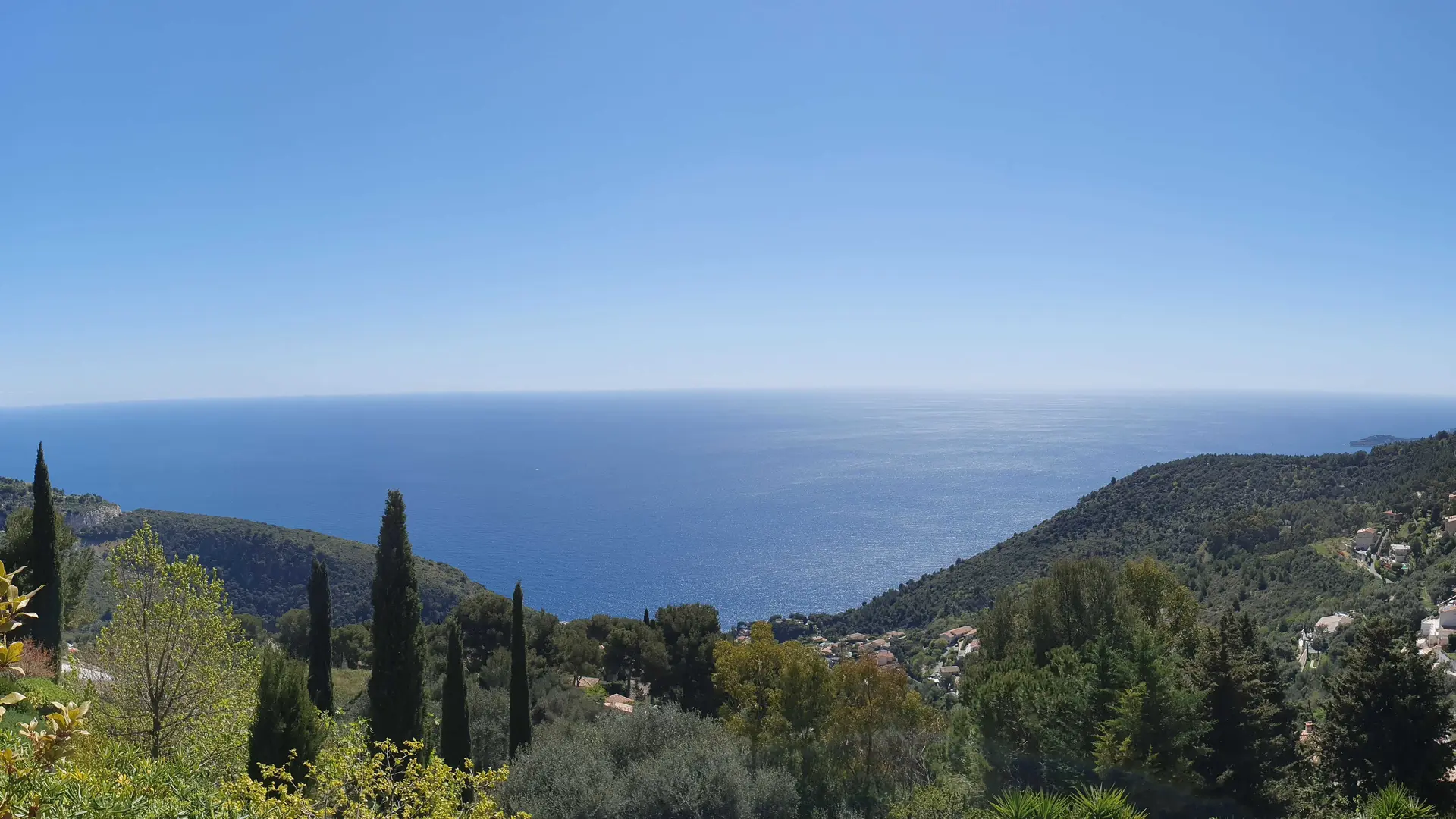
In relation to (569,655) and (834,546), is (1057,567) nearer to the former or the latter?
(569,655)

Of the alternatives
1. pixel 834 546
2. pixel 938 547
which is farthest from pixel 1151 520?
pixel 834 546

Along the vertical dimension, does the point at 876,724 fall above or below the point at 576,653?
above

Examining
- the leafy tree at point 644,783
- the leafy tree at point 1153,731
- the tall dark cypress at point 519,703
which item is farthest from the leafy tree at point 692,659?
the leafy tree at point 1153,731

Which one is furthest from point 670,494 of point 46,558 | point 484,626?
point 46,558

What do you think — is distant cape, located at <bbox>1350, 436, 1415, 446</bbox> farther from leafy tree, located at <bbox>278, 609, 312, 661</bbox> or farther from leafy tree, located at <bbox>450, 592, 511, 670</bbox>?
leafy tree, located at <bbox>278, 609, 312, 661</bbox>

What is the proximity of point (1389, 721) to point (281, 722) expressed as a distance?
18.5 m

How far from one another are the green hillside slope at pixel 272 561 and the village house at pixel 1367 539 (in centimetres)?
5778

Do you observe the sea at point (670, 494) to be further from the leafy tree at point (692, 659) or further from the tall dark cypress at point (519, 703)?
the tall dark cypress at point (519, 703)

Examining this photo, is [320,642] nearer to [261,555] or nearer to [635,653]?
[635,653]

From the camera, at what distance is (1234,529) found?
4650 centimetres

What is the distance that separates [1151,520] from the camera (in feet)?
185

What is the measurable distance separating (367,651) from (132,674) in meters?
22.8

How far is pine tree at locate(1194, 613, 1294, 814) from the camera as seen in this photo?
12945 millimetres

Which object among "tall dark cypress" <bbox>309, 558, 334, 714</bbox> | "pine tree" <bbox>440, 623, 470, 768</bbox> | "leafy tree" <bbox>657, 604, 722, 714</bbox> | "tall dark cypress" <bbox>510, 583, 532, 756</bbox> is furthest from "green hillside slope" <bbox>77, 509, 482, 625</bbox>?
"pine tree" <bbox>440, 623, 470, 768</bbox>
